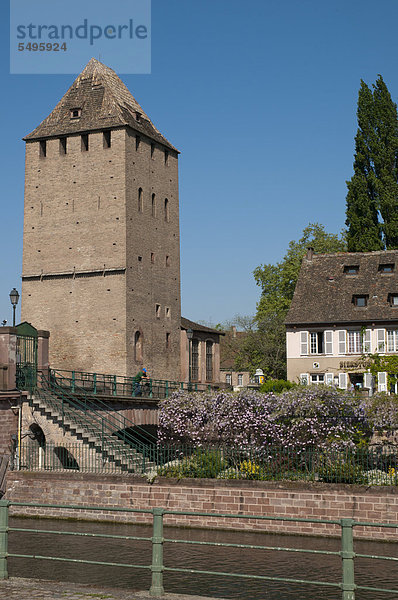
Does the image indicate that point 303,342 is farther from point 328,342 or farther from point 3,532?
point 3,532

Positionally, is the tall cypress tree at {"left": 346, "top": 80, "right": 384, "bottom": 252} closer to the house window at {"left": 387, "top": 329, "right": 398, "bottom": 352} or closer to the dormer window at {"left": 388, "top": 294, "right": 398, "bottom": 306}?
the dormer window at {"left": 388, "top": 294, "right": 398, "bottom": 306}

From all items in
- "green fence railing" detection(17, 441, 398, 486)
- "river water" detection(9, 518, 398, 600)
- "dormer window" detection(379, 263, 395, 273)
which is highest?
"dormer window" detection(379, 263, 395, 273)

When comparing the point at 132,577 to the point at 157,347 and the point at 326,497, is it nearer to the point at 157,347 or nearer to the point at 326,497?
the point at 326,497

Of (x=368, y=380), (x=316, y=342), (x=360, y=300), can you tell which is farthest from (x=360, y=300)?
(x=368, y=380)

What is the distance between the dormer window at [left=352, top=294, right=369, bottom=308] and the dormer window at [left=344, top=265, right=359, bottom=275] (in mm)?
2514

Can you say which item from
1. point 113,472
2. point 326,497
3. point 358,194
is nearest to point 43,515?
point 113,472

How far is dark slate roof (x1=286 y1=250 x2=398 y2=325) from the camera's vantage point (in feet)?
170

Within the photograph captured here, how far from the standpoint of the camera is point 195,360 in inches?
2266

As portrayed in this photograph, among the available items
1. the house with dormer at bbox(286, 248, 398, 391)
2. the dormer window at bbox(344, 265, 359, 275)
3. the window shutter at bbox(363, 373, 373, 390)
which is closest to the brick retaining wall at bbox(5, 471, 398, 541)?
the window shutter at bbox(363, 373, 373, 390)

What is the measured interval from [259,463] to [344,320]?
28395mm

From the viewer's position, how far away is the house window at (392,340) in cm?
5041

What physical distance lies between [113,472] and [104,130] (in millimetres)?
30543

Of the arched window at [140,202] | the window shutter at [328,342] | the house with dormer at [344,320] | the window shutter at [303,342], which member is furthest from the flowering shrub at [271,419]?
the arched window at [140,202]

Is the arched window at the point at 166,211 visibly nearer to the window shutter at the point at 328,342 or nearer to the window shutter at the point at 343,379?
the window shutter at the point at 328,342
